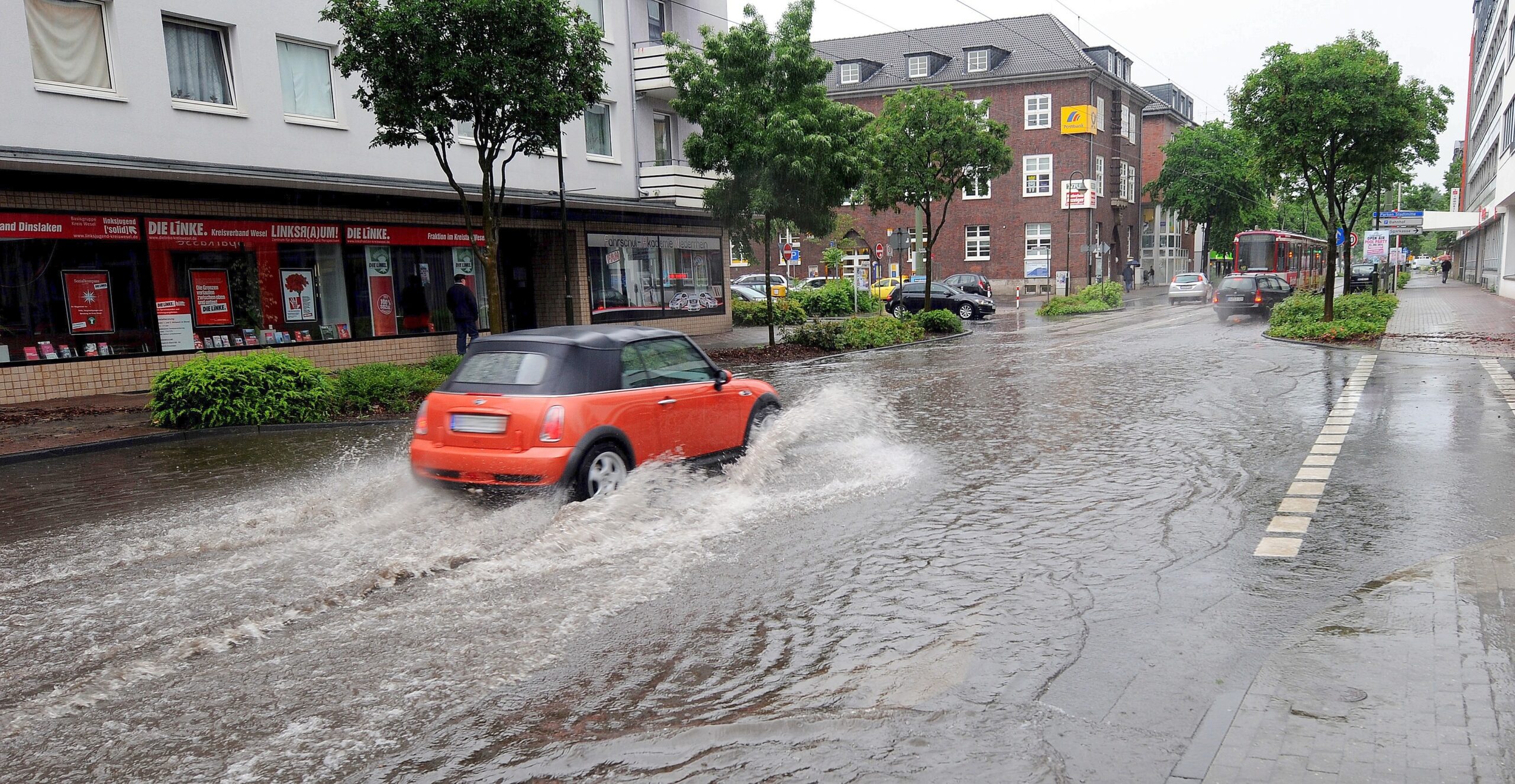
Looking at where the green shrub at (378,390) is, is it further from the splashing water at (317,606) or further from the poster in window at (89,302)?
the splashing water at (317,606)

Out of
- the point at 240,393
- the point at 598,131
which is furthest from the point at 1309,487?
the point at 598,131

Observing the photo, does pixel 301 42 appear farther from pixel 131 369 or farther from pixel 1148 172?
pixel 1148 172

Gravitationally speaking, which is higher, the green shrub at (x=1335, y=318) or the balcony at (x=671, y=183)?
the balcony at (x=671, y=183)

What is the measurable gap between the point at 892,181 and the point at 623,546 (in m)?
25.6

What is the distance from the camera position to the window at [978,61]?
59250 millimetres

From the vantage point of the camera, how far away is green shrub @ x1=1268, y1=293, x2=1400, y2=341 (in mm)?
22359

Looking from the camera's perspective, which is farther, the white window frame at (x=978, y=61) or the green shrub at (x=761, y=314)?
the white window frame at (x=978, y=61)

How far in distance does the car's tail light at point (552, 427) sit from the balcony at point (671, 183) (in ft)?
63.9

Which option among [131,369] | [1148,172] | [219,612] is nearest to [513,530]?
[219,612]

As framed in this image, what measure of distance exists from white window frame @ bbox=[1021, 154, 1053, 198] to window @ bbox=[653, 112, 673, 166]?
36.4m

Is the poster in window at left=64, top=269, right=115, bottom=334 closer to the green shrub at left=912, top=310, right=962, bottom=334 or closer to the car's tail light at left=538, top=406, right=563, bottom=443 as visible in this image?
the car's tail light at left=538, top=406, right=563, bottom=443

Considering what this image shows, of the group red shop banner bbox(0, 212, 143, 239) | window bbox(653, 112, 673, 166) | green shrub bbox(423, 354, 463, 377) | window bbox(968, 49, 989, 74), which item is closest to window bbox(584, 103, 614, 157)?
window bbox(653, 112, 673, 166)

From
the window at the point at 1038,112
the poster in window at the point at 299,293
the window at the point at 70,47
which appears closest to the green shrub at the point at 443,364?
the poster in window at the point at 299,293

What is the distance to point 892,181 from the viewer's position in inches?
1206
